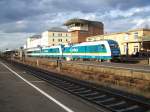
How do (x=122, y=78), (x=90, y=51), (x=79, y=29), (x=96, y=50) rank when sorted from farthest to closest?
(x=79, y=29) < (x=90, y=51) < (x=96, y=50) < (x=122, y=78)

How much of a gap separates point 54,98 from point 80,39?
4119 inches

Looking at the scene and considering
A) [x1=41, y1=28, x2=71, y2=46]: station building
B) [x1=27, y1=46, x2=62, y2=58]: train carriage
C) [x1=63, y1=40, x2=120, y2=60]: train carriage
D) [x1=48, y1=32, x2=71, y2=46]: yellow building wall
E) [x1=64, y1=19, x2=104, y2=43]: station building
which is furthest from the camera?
[x1=48, y1=32, x2=71, y2=46]: yellow building wall

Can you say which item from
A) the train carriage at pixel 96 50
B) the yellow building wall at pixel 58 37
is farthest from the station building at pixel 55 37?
the train carriage at pixel 96 50

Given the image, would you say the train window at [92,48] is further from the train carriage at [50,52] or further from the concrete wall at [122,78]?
the train carriage at [50,52]

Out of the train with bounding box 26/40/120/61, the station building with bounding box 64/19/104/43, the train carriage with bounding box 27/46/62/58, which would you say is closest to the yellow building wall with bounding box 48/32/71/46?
the station building with bounding box 64/19/104/43

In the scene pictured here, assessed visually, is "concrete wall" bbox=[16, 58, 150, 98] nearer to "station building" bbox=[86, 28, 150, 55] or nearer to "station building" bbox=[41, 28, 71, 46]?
"station building" bbox=[86, 28, 150, 55]

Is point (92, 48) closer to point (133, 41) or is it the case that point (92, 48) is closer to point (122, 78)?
point (133, 41)

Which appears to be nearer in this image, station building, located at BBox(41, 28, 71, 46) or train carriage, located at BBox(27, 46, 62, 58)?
train carriage, located at BBox(27, 46, 62, 58)

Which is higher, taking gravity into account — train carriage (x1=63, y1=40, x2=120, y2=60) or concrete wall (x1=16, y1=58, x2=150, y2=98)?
train carriage (x1=63, y1=40, x2=120, y2=60)

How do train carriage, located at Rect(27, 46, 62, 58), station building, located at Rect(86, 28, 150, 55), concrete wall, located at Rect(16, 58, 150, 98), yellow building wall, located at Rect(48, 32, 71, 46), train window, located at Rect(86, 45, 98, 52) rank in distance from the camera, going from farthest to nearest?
yellow building wall, located at Rect(48, 32, 71, 46), train carriage, located at Rect(27, 46, 62, 58), station building, located at Rect(86, 28, 150, 55), train window, located at Rect(86, 45, 98, 52), concrete wall, located at Rect(16, 58, 150, 98)

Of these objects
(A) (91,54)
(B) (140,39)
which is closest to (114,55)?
(A) (91,54)

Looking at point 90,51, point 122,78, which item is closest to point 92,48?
point 90,51

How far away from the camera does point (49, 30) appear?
178250 mm

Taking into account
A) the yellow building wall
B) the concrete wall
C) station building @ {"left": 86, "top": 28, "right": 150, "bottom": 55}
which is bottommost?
the concrete wall
